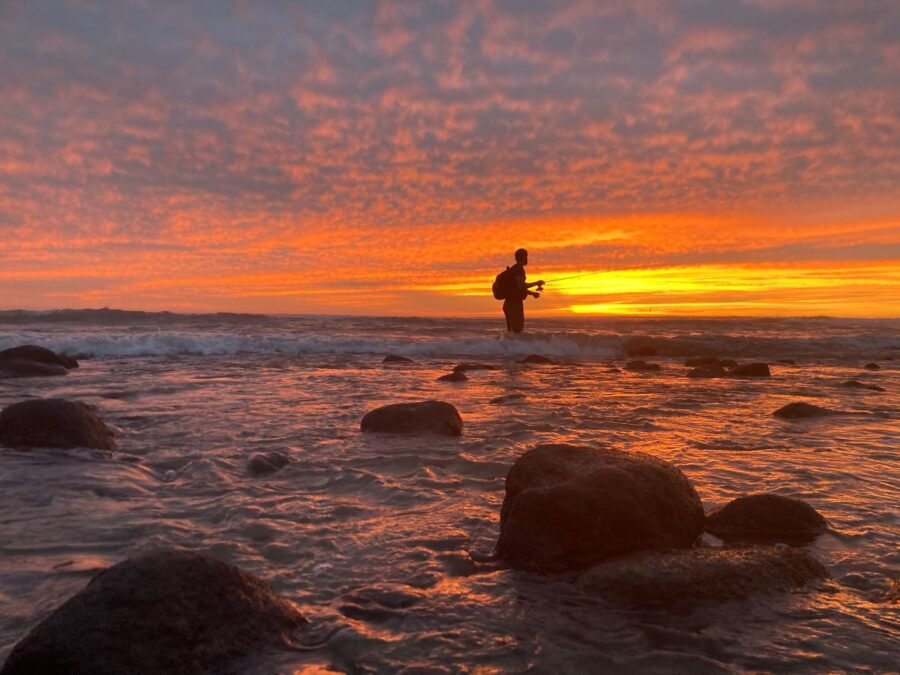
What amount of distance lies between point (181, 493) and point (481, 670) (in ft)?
9.33

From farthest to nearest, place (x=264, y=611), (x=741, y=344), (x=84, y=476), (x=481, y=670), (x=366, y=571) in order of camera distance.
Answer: (x=741, y=344), (x=84, y=476), (x=366, y=571), (x=264, y=611), (x=481, y=670)

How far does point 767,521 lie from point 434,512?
6.16 feet

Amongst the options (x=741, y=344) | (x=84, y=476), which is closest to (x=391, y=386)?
(x=84, y=476)

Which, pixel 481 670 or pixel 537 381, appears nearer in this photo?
pixel 481 670

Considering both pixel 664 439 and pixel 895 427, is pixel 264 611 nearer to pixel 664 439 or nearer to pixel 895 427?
pixel 664 439

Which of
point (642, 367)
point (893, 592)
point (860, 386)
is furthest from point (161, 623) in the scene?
point (642, 367)

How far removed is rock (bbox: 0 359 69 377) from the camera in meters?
11.3

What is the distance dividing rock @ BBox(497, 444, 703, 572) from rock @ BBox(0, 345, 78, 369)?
1179 cm

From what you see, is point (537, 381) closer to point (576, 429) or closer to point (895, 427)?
point (576, 429)

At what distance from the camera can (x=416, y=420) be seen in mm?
6582

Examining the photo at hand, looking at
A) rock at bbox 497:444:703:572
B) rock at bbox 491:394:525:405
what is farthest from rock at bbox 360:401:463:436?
rock at bbox 497:444:703:572

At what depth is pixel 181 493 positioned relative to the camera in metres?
4.44

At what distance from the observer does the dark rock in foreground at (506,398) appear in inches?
348

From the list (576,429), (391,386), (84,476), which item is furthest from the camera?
(391,386)
